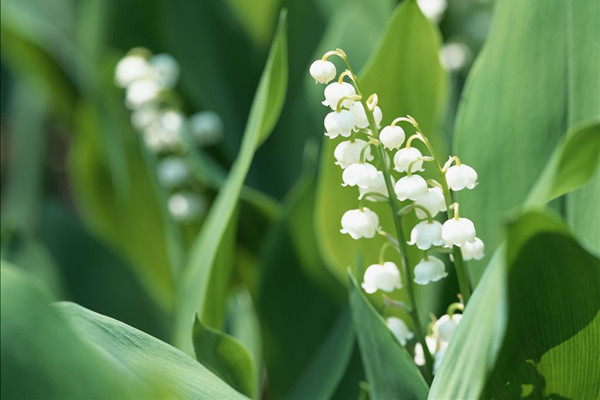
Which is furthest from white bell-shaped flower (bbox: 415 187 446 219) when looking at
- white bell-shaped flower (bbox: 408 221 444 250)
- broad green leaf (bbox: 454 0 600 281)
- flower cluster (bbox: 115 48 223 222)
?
flower cluster (bbox: 115 48 223 222)

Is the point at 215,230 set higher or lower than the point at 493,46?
lower

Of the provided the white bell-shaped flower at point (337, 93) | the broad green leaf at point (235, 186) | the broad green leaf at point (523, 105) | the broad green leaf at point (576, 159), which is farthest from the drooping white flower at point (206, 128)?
the broad green leaf at point (576, 159)

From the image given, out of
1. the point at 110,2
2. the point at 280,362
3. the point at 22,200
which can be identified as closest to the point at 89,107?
the point at 110,2

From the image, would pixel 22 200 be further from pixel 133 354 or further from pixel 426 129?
pixel 133 354

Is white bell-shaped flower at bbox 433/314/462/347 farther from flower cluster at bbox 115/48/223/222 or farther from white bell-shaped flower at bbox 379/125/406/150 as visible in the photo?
flower cluster at bbox 115/48/223/222

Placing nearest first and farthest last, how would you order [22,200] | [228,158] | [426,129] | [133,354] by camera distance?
[133,354], [426,129], [228,158], [22,200]
